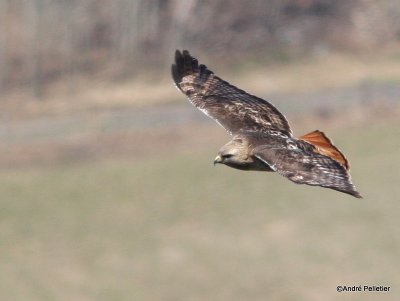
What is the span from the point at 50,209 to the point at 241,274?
23.0 ft

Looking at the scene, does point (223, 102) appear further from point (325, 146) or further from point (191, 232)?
point (191, 232)

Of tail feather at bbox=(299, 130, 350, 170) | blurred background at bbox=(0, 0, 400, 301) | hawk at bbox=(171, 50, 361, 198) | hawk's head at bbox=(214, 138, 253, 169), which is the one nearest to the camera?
hawk at bbox=(171, 50, 361, 198)

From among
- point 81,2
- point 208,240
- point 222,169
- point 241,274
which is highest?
point 81,2

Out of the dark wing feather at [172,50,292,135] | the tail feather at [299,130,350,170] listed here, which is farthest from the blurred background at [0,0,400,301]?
the tail feather at [299,130,350,170]

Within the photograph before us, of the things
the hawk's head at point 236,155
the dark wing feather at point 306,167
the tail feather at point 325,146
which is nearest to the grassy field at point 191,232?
the hawk's head at point 236,155

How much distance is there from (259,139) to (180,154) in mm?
22607

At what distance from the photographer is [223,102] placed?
1324cm

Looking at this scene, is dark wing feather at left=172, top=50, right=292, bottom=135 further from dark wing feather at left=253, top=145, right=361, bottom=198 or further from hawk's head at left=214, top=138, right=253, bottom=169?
dark wing feather at left=253, top=145, right=361, bottom=198

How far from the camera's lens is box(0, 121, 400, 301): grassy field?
23.5 metres

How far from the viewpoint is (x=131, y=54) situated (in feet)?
154

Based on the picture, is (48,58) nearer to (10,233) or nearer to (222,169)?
(222,169)

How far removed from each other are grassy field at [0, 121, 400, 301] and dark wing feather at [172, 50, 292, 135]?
383 inches

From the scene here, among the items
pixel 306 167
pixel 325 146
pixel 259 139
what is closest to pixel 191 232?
pixel 259 139

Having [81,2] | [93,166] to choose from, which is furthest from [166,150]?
[81,2]
